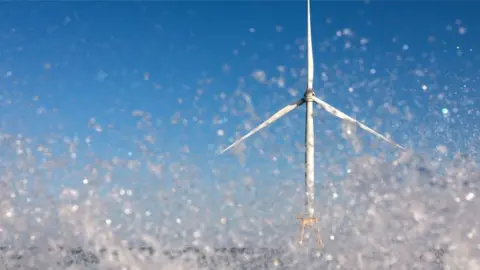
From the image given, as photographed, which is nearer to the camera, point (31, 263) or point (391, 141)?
point (391, 141)

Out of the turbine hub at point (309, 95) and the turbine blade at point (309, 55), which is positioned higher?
the turbine blade at point (309, 55)

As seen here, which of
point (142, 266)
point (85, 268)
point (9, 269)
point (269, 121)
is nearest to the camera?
point (269, 121)

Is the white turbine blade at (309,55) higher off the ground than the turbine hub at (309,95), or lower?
higher

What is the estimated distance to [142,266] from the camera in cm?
8419

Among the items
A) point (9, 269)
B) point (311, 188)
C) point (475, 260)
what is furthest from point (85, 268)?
point (475, 260)

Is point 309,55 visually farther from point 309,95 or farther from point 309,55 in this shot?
point 309,95

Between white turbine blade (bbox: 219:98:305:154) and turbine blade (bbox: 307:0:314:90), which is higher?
turbine blade (bbox: 307:0:314:90)

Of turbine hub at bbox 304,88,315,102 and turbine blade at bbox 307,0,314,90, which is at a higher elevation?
turbine blade at bbox 307,0,314,90

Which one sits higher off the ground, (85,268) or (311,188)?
(311,188)

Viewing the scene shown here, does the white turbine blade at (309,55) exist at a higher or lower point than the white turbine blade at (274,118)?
higher

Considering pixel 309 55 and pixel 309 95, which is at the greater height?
pixel 309 55

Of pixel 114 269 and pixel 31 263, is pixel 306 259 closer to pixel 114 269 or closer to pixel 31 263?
pixel 114 269

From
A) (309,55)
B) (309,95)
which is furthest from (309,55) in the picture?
(309,95)

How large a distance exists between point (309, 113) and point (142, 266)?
29.5 meters
